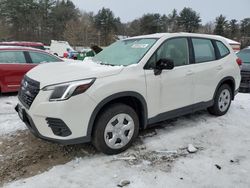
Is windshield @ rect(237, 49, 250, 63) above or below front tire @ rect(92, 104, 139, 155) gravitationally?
above

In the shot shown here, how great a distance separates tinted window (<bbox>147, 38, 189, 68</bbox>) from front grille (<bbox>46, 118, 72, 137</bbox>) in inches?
61.1

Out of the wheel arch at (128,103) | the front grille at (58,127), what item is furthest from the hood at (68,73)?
the front grille at (58,127)

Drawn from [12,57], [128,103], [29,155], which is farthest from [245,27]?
[29,155]

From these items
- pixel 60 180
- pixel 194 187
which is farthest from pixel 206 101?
pixel 60 180

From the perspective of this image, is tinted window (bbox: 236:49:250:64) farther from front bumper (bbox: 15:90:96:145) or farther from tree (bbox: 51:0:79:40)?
tree (bbox: 51:0:79:40)

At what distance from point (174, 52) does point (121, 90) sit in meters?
1.39

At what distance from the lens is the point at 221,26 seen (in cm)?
5994

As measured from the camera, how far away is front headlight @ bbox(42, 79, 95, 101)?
11.2 feet

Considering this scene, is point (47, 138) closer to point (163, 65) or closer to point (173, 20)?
point (163, 65)

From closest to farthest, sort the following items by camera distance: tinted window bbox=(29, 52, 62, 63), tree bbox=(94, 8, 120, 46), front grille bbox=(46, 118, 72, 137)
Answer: front grille bbox=(46, 118, 72, 137) → tinted window bbox=(29, 52, 62, 63) → tree bbox=(94, 8, 120, 46)

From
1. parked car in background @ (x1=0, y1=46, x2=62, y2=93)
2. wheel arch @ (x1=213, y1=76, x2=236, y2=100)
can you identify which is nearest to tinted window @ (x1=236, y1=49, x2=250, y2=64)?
wheel arch @ (x1=213, y1=76, x2=236, y2=100)

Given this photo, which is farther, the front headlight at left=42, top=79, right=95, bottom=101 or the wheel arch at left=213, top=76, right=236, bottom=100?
the wheel arch at left=213, top=76, right=236, bottom=100

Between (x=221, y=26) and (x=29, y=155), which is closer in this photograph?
(x=29, y=155)

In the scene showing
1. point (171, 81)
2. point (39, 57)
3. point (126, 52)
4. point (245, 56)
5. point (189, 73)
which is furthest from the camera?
point (245, 56)
